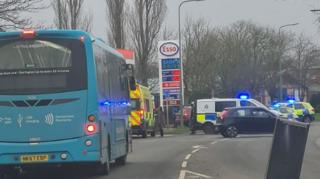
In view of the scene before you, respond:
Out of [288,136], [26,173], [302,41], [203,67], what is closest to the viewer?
[288,136]

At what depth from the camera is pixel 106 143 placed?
1512 centimetres

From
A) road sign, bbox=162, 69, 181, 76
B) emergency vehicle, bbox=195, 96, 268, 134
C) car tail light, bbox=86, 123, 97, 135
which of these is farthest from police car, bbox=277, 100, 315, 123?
car tail light, bbox=86, 123, 97, 135

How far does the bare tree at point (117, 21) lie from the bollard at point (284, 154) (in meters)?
45.9

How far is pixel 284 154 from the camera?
389 inches

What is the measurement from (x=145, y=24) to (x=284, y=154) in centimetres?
4728

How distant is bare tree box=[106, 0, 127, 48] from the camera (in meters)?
55.1

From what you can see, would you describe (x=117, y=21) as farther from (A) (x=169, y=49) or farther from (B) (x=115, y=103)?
(B) (x=115, y=103)

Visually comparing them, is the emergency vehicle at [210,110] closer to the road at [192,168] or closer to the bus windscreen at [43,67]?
the road at [192,168]

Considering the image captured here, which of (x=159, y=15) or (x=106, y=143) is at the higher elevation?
(x=159, y=15)

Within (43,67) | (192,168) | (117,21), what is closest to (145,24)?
(117,21)

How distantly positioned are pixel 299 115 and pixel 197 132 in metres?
11.5

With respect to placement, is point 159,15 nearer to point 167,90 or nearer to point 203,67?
point 167,90

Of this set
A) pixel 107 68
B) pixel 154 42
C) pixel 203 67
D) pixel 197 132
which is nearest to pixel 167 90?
pixel 197 132

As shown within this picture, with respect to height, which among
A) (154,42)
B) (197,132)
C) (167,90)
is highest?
(154,42)
